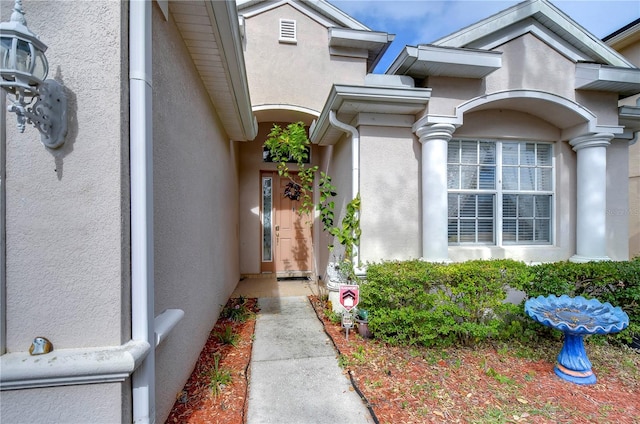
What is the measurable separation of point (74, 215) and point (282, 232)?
584 cm

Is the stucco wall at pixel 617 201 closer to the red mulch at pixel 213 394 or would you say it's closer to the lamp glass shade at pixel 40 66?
the red mulch at pixel 213 394

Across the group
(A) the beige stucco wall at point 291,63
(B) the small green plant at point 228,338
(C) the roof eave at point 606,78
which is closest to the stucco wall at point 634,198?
(C) the roof eave at point 606,78

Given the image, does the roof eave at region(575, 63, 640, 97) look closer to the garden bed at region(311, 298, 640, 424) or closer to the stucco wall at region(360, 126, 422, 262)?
the stucco wall at region(360, 126, 422, 262)

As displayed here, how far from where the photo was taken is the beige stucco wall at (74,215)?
145 cm

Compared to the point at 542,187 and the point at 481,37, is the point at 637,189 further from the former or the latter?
the point at 481,37

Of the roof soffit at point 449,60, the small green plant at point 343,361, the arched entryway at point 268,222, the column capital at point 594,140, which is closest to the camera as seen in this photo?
the small green plant at point 343,361

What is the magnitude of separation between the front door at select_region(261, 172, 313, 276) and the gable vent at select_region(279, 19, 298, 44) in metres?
3.12

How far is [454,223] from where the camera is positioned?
14.3ft

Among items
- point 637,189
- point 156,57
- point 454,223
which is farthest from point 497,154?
point 637,189

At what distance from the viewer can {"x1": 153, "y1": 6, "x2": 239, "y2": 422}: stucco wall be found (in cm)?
199

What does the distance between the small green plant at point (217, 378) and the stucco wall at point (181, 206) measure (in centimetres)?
24

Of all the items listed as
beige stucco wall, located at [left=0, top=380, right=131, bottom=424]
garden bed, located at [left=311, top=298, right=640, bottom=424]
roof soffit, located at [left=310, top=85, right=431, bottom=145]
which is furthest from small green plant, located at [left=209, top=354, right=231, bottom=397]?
roof soffit, located at [left=310, top=85, right=431, bottom=145]

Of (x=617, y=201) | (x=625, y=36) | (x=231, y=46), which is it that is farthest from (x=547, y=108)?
(x=625, y=36)

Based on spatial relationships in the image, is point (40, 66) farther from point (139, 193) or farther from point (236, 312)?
point (236, 312)
